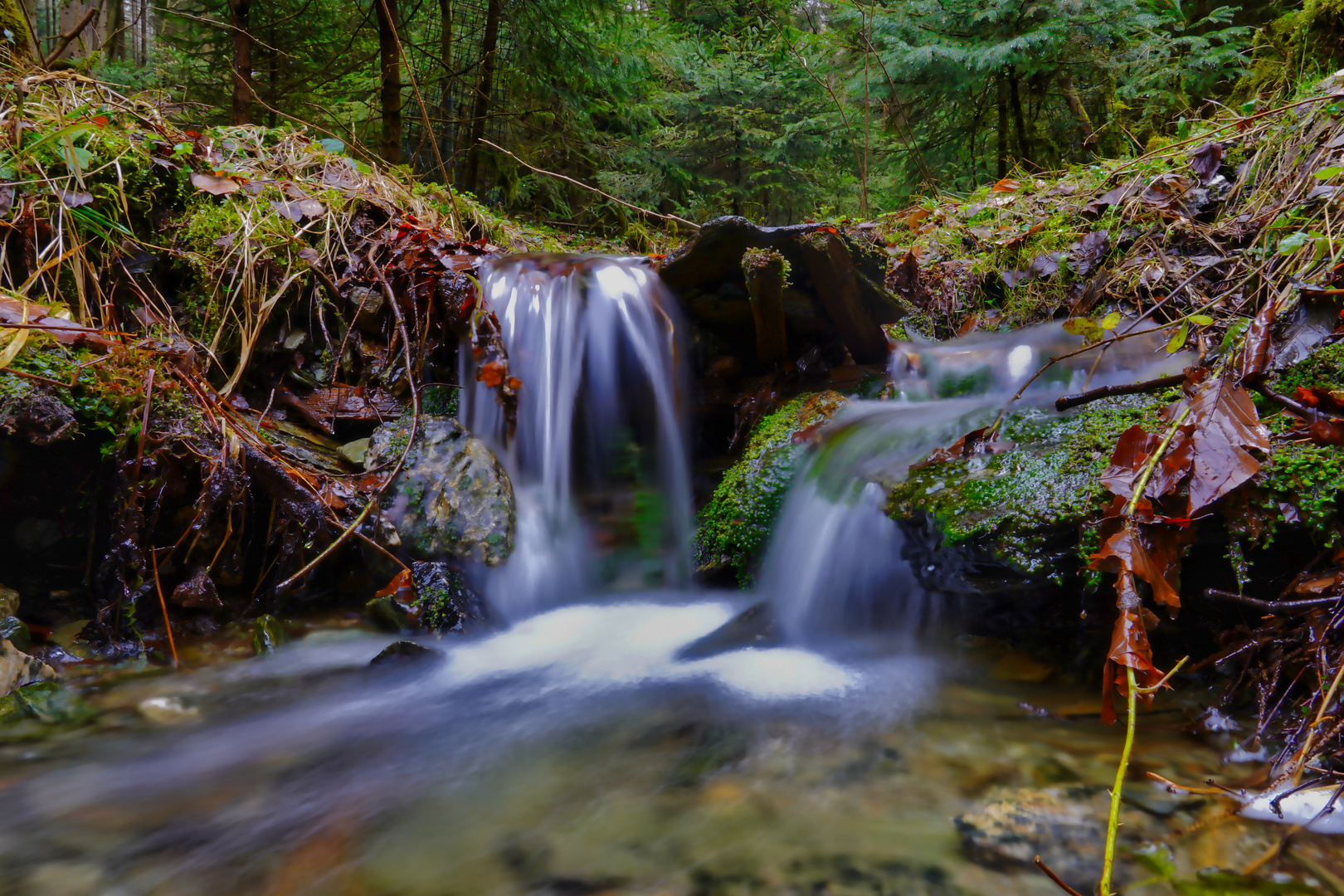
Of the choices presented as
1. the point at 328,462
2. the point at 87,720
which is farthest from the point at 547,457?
the point at 87,720

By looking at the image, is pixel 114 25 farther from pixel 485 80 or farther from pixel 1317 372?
pixel 1317 372

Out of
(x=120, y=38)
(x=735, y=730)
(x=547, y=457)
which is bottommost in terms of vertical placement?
(x=735, y=730)

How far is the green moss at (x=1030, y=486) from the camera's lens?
2041 mm

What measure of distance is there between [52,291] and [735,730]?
3.31 metres

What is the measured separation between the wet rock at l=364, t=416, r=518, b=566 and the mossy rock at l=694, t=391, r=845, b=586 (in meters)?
1.04

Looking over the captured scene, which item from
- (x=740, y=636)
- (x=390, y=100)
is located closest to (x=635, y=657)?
(x=740, y=636)

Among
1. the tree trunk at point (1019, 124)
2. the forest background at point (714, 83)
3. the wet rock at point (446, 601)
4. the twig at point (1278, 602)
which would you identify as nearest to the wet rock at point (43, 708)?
the wet rock at point (446, 601)

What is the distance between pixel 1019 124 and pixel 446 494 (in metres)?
7.04

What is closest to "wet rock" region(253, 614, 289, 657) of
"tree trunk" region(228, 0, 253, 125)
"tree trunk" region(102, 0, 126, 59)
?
"tree trunk" region(228, 0, 253, 125)

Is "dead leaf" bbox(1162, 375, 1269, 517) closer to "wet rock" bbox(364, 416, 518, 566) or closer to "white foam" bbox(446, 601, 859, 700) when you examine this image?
"white foam" bbox(446, 601, 859, 700)

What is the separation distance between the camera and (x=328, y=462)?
301 centimetres

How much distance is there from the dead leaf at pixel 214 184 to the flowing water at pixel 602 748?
215cm

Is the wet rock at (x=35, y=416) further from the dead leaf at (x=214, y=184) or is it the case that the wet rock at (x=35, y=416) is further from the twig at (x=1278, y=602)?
the twig at (x=1278, y=602)

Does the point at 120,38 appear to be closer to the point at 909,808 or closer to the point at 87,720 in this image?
the point at 87,720
